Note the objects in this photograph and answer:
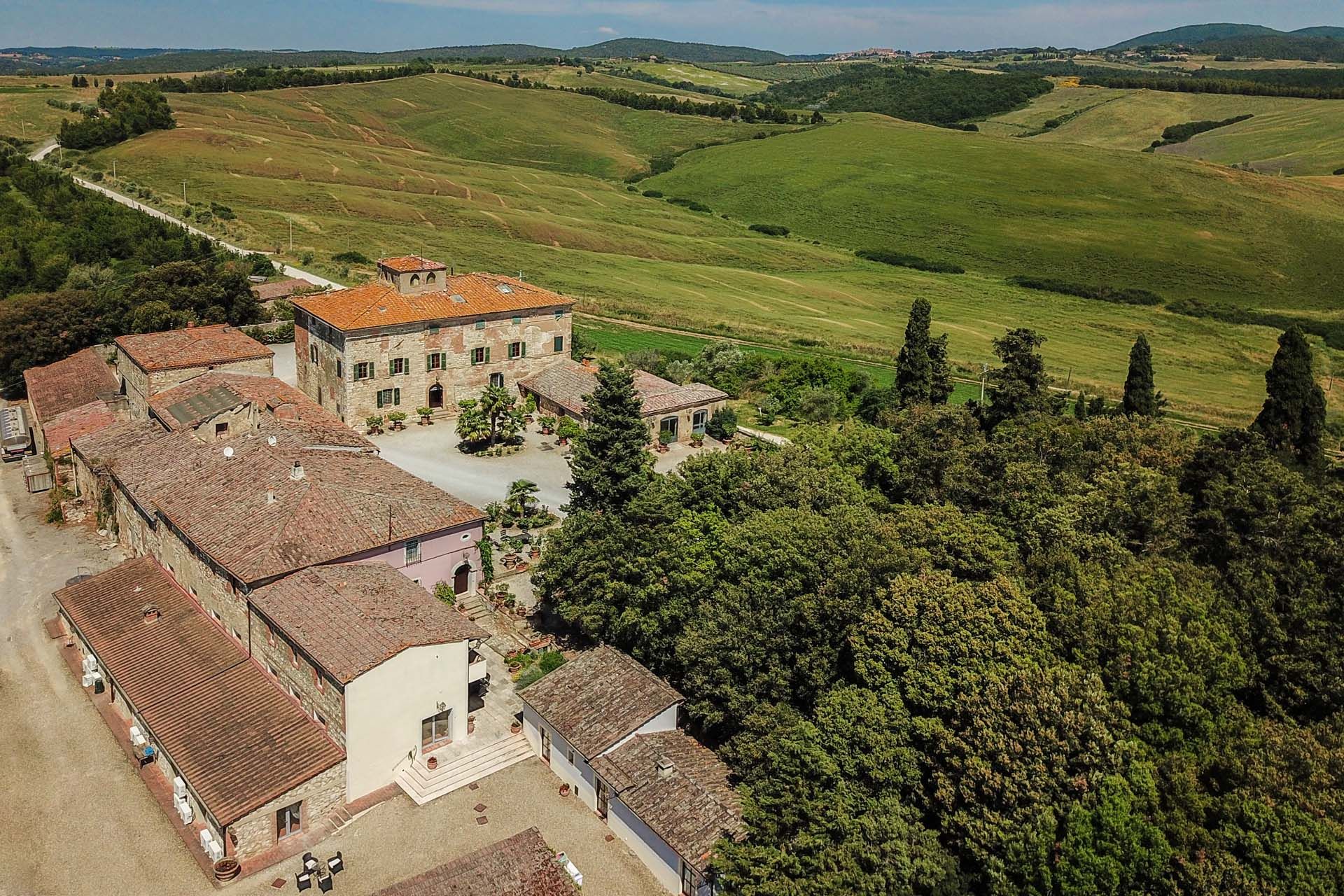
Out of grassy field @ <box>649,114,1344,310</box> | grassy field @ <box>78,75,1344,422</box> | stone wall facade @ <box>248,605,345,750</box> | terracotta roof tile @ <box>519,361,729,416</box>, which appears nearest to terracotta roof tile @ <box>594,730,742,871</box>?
stone wall facade @ <box>248,605,345,750</box>

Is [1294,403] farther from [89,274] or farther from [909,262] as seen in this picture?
[909,262]

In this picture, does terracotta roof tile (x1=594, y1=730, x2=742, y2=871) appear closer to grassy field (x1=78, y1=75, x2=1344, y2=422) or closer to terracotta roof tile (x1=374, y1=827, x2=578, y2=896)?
terracotta roof tile (x1=374, y1=827, x2=578, y2=896)

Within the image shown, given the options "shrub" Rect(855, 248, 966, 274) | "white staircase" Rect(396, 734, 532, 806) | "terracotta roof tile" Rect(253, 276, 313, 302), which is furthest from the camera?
"shrub" Rect(855, 248, 966, 274)

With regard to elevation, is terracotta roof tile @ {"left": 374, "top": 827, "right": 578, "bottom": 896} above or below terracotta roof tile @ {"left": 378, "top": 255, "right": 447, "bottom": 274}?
below

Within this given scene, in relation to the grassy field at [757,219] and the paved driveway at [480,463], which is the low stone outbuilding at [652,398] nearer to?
the paved driveway at [480,463]

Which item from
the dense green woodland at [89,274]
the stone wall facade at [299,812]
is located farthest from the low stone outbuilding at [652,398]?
the stone wall facade at [299,812]
